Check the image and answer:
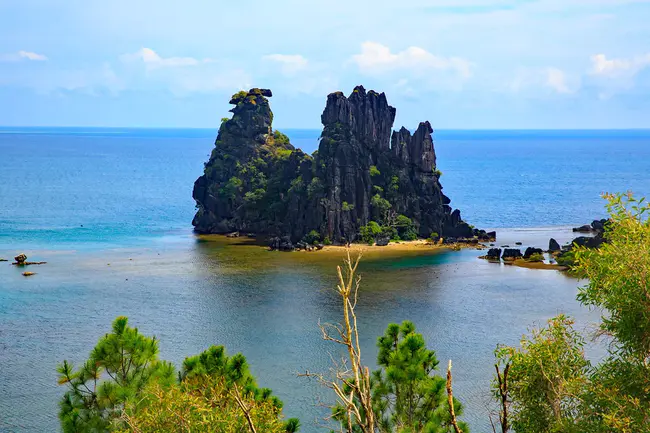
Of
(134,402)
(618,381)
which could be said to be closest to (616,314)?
(618,381)

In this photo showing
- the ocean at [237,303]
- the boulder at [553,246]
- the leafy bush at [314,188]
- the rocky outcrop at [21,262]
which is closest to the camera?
the ocean at [237,303]

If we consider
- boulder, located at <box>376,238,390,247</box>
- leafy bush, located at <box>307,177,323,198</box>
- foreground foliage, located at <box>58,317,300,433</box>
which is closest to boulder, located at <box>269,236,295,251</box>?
leafy bush, located at <box>307,177,323,198</box>

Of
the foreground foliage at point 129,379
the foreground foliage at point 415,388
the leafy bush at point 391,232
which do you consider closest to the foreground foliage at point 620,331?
the foreground foliage at point 415,388

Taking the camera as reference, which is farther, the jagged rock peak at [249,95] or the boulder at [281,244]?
the jagged rock peak at [249,95]

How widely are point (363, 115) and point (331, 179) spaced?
12845mm

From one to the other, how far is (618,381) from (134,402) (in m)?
16.8

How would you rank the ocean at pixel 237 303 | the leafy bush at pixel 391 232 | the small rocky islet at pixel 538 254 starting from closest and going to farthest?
the ocean at pixel 237 303 < the small rocky islet at pixel 538 254 < the leafy bush at pixel 391 232

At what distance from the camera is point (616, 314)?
20.8m

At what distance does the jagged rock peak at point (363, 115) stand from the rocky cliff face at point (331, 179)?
141 mm

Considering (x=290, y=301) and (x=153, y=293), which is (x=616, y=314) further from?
(x=153, y=293)

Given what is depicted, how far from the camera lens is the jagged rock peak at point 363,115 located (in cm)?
11206

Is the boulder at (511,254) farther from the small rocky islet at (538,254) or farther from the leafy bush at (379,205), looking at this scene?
the leafy bush at (379,205)

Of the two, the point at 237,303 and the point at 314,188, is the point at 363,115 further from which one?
the point at 237,303

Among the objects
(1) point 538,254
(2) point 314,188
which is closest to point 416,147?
(2) point 314,188
